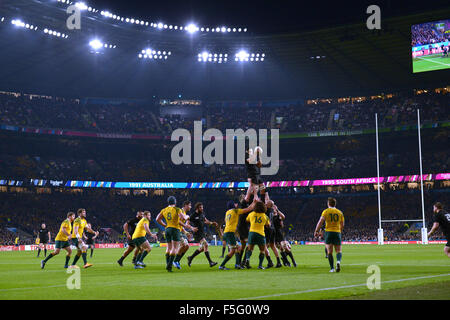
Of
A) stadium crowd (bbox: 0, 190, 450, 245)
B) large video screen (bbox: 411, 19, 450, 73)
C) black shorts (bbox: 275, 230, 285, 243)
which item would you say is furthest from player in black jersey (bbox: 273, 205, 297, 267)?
stadium crowd (bbox: 0, 190, 450, 245)

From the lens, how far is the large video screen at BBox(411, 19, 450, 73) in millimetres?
48562

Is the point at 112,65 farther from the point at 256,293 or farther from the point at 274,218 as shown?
the point at 256,293

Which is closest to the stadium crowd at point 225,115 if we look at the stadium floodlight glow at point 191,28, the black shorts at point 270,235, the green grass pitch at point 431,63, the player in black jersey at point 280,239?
the green grass pitch at point 431,63

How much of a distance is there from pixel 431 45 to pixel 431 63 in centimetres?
160

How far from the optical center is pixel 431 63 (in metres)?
49.2

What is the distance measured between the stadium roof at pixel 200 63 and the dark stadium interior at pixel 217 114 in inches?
8.4

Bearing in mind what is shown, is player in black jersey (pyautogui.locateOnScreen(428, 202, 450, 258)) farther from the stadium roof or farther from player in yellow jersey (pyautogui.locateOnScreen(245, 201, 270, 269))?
the stadium roof

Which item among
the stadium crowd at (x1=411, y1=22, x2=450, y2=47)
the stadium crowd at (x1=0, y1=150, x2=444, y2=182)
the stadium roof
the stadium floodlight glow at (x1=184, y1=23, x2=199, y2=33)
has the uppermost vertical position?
the stadium floodlight glow at (x1=184, y1=23, x2=199, y2=33)

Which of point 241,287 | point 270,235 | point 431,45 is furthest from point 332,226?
point 431,45

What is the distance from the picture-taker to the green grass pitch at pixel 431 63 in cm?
4828

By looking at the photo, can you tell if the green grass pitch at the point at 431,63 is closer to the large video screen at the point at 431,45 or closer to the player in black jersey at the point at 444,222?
the large video screen at the point at 431,45

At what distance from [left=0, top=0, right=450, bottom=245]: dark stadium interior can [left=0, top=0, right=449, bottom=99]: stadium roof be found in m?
0.21
